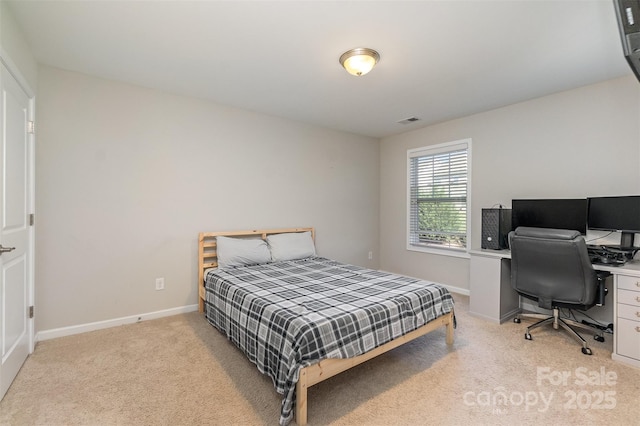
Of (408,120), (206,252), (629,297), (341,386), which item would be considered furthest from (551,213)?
(206,252)

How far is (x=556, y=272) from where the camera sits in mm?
2404

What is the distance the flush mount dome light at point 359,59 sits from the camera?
2.23 m

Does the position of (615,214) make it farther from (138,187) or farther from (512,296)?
(138,187)

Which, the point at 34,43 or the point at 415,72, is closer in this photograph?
the point at 34,43

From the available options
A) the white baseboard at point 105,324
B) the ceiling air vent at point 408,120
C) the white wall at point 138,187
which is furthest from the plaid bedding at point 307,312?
the ceiling air vent at point 408,120

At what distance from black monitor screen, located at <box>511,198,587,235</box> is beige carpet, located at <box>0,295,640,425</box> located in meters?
1.08

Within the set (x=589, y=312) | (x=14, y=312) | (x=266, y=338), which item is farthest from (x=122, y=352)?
(x=589, y=312)

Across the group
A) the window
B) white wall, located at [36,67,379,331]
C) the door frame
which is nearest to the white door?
the door frame

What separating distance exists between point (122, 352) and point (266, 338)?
1377 millimetres

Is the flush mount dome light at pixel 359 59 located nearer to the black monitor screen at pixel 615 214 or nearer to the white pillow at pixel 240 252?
the white pillow at pixel 240 252

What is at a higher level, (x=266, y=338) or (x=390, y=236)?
(x=390, y=236)

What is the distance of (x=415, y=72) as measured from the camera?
2611mm

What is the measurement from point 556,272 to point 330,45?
2577mm

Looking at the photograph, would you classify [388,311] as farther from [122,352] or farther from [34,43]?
[34,43]
